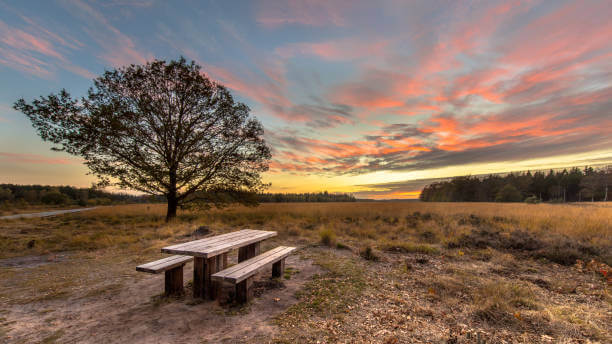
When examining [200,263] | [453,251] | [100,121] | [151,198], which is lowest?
[453,251]

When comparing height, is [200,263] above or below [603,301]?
above

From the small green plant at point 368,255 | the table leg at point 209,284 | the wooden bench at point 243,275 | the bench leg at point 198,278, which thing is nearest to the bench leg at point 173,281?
the bench leg at point 198,278

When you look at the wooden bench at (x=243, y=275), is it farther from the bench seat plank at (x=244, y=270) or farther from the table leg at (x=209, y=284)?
the table leg at (x=209, y=284)

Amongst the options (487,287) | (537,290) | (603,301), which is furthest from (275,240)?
(603,301)

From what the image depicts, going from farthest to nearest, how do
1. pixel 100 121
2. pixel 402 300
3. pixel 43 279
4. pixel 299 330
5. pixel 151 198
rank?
pixel 151 198 < pixel 100 121 < pixel 43 279 < pixel 402 300 < pixel 299 330

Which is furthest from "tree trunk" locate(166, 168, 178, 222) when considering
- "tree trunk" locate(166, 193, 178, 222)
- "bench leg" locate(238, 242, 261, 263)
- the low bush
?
the low bush

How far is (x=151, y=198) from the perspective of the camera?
12.6 meters

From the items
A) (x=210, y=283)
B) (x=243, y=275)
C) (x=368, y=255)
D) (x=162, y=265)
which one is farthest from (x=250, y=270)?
(x=368, y=255)

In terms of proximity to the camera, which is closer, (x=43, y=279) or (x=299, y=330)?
(x=299, y=330)

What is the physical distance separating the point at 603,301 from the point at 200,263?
6.84m

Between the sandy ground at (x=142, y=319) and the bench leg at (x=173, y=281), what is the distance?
0.49 feet

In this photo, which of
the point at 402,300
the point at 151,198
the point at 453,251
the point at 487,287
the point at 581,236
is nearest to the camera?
the point at 402,300

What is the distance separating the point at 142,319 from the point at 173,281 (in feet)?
2.54

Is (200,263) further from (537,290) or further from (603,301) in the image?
(603,301)
